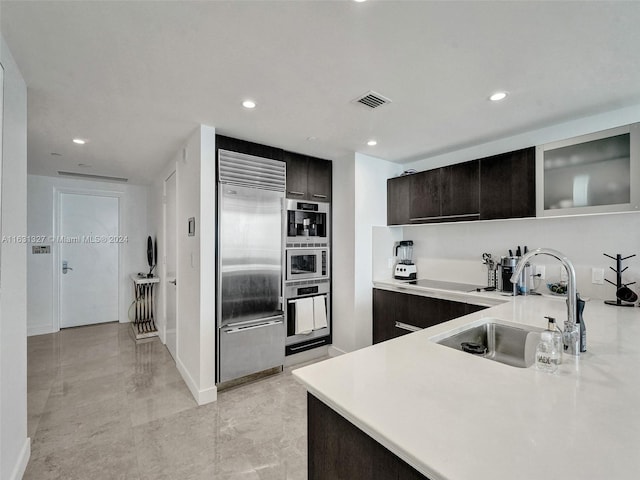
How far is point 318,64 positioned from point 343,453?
1.84m

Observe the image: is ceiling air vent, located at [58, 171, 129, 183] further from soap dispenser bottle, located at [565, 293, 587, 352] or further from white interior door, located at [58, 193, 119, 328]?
soap dispenser bottle, located at [565, 293, 587, 352]

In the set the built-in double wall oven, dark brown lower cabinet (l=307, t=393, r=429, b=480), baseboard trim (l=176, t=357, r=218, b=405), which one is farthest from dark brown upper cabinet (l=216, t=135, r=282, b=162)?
dark brown lower cabinet (l=307, t=393, r=429, b=480)

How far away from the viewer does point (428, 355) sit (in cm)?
119

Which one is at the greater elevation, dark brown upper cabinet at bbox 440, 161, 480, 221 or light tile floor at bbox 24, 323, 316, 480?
dark brown upper cabinet at bbox 440, 161, 480, 221

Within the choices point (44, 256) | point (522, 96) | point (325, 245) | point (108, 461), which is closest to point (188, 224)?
point (325, 245)

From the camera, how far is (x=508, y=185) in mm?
2656

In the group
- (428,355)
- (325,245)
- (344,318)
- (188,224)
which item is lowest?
(344,318)

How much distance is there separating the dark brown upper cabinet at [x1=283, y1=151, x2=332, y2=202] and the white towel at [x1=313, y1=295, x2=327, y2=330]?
47.6 inches

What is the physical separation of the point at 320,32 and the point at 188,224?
7.11ft

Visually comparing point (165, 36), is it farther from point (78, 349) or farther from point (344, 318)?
point (78, 349)

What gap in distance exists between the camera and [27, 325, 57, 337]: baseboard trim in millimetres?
4297

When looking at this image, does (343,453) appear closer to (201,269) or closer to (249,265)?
(201,269)

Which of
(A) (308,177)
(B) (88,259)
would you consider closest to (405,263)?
(A) (308,177)

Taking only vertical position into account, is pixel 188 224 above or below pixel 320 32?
below
